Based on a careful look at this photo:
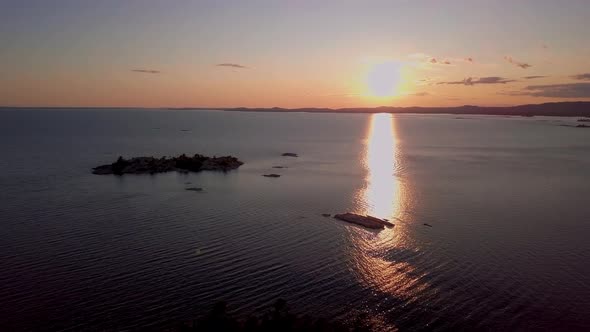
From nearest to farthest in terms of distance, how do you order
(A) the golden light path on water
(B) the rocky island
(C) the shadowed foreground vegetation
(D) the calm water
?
(C) the shadowed foreground vegetation < (D) the calm water < (A) the golden light path on water < (B) the rocky island

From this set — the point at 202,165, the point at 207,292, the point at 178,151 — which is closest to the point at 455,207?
the point at 207,292

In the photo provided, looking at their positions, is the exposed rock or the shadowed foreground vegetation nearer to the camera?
the shadowed foreground vegetation

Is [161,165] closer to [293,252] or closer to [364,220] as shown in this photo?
[364,220]

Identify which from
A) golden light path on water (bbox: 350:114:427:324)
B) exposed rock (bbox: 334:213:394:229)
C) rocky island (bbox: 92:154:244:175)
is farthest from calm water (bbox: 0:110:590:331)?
rocky island (bbox: 92:154:244:175)

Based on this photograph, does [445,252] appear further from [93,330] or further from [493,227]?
[93,330]

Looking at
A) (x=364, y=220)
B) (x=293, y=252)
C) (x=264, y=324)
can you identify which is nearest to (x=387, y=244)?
(x=364, y=220)

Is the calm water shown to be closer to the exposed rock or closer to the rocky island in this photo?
the exposed rock
